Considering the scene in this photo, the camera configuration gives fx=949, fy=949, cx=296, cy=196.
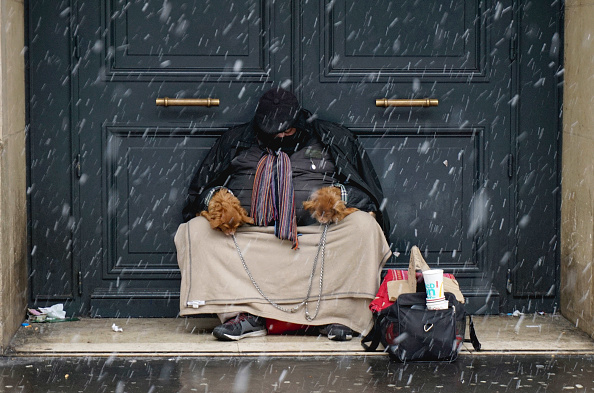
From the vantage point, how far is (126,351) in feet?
17.7

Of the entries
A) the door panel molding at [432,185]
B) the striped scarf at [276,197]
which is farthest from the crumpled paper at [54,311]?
the door panel molding at [432,185]

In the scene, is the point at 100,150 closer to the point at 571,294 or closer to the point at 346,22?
the point at 346,22

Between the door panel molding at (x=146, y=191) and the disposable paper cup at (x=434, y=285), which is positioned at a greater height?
the door panel molding at (x=146, y=191)

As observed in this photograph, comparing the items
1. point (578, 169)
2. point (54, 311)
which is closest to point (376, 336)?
point (578, 169)

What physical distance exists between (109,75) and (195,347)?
6.18 ft

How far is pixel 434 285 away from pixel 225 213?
1.34m

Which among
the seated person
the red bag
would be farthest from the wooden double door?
the red bag

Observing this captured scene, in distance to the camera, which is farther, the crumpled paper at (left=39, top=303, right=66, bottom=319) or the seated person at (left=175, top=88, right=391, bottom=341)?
the crumpled paper at (left=39, top=303, right=66, bottom=319)

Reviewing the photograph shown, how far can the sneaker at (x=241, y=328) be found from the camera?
5637mm

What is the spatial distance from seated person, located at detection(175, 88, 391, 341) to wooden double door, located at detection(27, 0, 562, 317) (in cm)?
40

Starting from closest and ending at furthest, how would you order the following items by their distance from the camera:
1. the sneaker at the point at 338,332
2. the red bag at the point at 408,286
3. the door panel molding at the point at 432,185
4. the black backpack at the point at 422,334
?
the black backpack at the point at 422,334 < the red bag at the point at 408,286 < the sneaker at the point at 338,332 < the door panel molding at the point at 432,185

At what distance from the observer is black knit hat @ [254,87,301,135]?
5.79 metres

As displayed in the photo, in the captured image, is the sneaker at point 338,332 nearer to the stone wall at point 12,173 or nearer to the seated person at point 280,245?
the seated person at point 280,245

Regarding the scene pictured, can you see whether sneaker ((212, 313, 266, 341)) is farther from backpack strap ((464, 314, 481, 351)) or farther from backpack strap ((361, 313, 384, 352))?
backpack strap ((464, 314, 481, 351))
